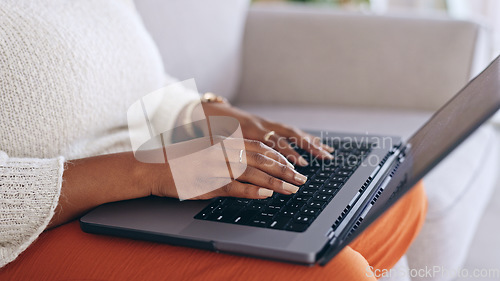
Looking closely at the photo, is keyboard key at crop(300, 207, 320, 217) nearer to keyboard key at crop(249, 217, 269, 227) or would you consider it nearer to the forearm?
keyboard key at crop(249, 217, 269, 227)

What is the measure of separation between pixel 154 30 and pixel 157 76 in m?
0.33

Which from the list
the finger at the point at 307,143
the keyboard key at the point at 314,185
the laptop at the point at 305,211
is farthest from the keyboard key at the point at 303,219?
the finger at the point at 307,143

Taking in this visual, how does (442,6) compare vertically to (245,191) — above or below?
above

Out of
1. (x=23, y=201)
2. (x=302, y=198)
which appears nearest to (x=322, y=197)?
(x=302, y=198)

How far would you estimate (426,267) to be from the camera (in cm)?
106

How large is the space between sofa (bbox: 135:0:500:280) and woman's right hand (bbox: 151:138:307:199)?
622 mm

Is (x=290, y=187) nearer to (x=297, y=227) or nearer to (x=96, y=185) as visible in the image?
(x=297, y=227)

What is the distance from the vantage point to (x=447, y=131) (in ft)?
2.17

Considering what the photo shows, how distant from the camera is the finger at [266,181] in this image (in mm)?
649

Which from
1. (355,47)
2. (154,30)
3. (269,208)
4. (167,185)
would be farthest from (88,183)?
(355,47)

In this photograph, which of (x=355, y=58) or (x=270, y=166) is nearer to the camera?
(x=270, y=166)

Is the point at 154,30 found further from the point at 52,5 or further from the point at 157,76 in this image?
the point at 52,5

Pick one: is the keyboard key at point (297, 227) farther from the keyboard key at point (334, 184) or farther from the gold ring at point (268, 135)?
the gold ring at point (268, 135)

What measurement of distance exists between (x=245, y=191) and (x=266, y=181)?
0.10 feet
